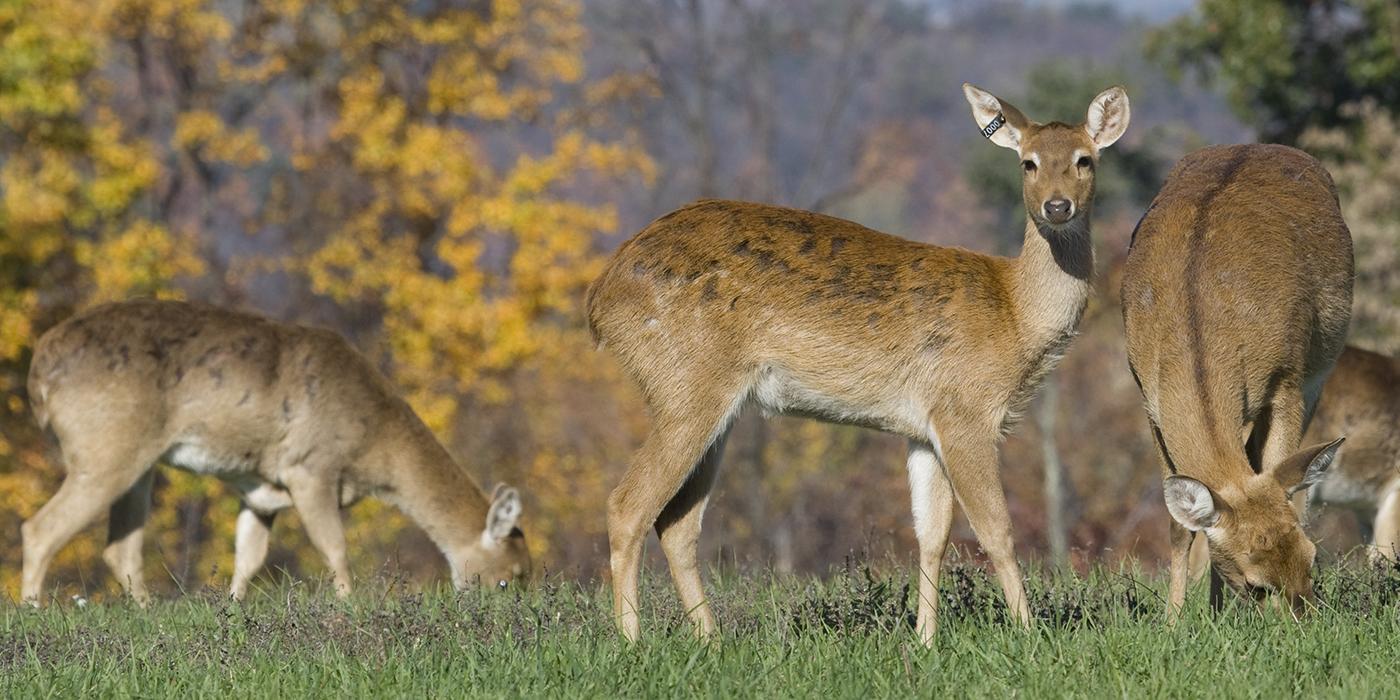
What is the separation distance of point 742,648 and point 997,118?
2.69m

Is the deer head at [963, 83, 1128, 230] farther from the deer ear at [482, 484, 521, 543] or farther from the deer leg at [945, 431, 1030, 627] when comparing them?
the deer ear at [482, 484, 521, 543]

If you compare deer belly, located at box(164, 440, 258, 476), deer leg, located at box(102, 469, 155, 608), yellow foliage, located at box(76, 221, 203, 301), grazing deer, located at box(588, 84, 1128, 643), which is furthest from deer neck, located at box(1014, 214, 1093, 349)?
yellow foliage, located at box(76, 221, 203, 301)

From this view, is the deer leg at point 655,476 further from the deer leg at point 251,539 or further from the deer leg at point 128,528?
the deer leg at point 128,528

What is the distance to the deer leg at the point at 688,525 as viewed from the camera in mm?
7402

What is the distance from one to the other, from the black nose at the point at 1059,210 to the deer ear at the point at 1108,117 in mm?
520

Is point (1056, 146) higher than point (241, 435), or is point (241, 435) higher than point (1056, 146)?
point (1056, 146)

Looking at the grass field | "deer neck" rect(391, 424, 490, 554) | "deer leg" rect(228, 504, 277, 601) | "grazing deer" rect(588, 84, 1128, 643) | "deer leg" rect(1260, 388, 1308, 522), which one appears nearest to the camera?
the grass field

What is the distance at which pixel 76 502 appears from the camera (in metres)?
10.7

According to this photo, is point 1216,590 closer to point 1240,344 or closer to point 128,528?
point 1240,344

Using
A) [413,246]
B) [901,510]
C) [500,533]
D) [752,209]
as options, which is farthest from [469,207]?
[752,209]

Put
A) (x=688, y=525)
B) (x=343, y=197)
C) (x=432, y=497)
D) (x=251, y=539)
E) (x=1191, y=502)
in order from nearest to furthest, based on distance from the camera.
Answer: (x=1191, y=502), (x=688, y=525), (x=251, y=539), (x=432, y=497), (x=343, y=197)

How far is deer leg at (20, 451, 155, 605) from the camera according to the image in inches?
418

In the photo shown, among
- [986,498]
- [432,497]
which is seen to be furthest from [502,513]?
[986,498]

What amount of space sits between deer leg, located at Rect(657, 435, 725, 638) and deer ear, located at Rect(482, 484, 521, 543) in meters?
4.18
